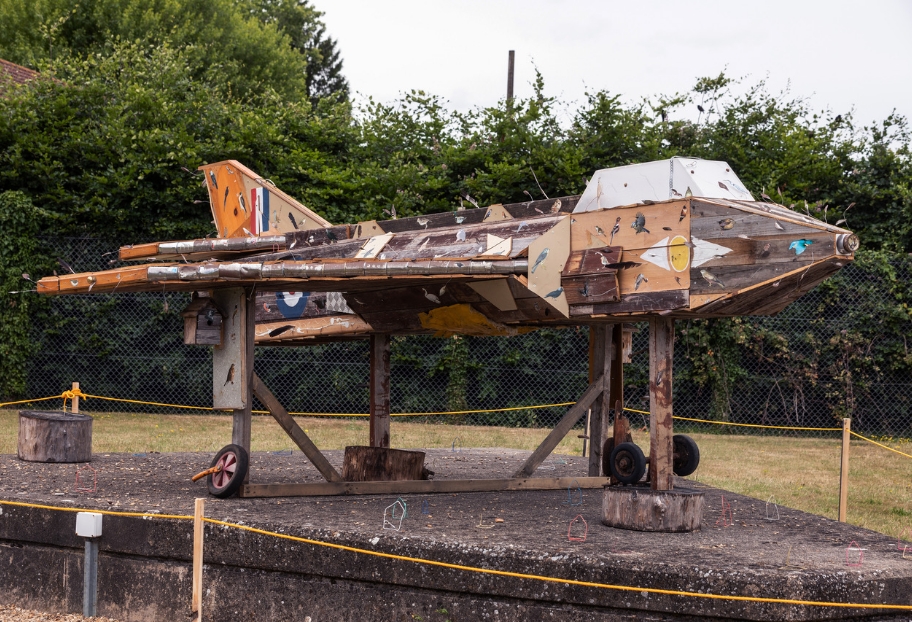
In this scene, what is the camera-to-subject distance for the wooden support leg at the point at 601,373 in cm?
870

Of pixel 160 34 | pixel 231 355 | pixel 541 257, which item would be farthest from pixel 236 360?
pixel 160 34

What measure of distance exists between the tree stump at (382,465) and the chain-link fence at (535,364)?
6.23 metres

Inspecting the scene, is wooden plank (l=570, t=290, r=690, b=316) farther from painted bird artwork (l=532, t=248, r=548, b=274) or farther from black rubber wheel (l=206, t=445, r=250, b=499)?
black rubber wheel (l=206, t=445, r=250, b=499)

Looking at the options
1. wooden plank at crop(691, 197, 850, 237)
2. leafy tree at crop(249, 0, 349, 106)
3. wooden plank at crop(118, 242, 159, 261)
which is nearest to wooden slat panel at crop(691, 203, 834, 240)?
wooden plank at crop(691, 197, 850, 237)

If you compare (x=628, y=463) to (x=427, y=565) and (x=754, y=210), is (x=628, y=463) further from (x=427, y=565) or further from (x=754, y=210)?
(x=427, y=565)

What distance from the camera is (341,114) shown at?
60.7 feet

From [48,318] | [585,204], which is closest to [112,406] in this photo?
[48,318]

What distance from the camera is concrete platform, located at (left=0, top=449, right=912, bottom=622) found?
5020 millimetres

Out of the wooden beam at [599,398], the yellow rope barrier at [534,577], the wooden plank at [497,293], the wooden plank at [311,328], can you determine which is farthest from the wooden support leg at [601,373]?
the yellow rope barrier at [534,577]

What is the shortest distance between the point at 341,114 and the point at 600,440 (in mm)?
11267

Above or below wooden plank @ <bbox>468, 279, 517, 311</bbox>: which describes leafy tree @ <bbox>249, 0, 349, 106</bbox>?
above

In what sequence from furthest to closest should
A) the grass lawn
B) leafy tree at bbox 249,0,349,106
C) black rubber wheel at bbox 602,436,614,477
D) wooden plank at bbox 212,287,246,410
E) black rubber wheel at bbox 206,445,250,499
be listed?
1. leafy tree at bbox 249,0,349,106
2. the grass lawn
3. black rubber wheel at bbox 602,436,614,477
4. wooden plank at bbox 212,287,246,410
5. black rubber wheel at bbox 206,445,250,499

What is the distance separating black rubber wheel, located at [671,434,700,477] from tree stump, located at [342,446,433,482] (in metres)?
2.16

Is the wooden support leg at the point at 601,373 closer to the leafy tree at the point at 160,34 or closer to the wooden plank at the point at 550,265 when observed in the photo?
the wooden plank at the point at 550,265
